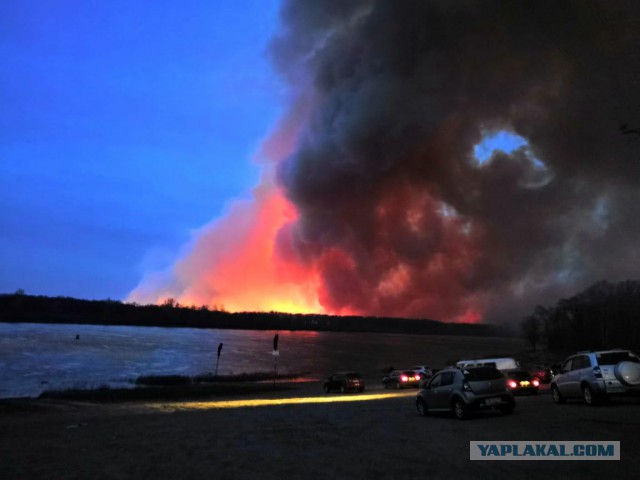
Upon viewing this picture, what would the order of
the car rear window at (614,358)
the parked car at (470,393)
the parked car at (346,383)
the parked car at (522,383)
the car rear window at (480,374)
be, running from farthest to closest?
the parked car at (346,383), the parked car at (522,383), the car rear window at (614,358), the car rear window at (480,374), the parked car at (470,393)

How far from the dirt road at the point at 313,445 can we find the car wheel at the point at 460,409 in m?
0.30

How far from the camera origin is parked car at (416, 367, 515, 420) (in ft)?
47.1

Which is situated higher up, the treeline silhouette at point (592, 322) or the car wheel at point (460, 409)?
the treeline silhouette at point (592, 322)

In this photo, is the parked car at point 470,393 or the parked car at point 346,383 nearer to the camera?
the parked car at point 470,393

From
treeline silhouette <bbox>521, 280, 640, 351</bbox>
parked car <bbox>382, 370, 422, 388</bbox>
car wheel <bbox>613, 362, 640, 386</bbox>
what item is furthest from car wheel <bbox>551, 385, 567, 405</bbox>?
treeline silhouette <bbox>521, 280, 640, 351</bbox>

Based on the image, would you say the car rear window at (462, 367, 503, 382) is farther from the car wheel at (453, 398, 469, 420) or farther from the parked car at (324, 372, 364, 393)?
the parked car at (324, 372, 364, 393)

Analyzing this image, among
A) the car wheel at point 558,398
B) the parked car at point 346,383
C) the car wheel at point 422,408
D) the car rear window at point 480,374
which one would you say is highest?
the car rear window at point 480,374

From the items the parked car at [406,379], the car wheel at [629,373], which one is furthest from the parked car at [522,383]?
the parked car at [406,379]

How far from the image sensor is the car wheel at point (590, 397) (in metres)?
16.2

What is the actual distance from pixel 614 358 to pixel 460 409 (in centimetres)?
598

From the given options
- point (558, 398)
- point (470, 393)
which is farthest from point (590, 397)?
point (470, 393)

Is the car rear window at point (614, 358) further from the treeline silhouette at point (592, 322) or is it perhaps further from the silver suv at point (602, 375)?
the treeline silhouette at point (592, 322)

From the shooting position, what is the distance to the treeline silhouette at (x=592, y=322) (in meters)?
104

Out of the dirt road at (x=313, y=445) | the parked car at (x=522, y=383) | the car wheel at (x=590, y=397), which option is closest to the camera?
the dirt road at (x=313, y=445)
